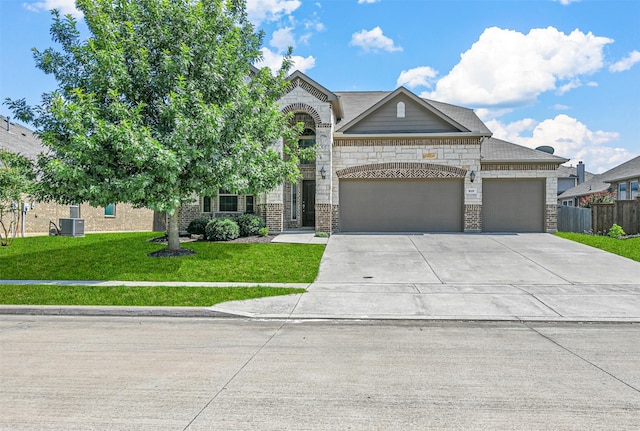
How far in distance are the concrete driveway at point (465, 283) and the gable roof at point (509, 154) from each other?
430 centimetres

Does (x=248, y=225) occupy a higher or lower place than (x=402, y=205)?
lower

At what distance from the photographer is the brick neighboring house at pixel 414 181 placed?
20.3 meters

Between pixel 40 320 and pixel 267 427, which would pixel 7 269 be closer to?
pixel 40 320

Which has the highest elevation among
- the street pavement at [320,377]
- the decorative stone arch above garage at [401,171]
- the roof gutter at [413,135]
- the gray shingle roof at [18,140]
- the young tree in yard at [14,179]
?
the gray shingle roof at [18,140]

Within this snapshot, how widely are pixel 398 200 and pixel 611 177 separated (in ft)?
70.7

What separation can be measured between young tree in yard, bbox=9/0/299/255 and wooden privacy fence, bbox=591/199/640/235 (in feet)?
52.4

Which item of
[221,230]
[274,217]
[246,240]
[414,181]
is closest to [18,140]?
[221,230]

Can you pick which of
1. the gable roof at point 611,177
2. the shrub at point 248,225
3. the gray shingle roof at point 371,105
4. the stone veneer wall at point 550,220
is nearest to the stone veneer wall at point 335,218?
the shrub at point 248,225

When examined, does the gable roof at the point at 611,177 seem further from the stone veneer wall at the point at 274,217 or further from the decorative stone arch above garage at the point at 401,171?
the stone veneer wall at the point at 274,217

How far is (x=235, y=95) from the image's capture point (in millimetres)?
13617

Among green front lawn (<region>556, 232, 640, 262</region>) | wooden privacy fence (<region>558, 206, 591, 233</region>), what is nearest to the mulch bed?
green front lawn (<region>556, 232, 640, 262</region>)

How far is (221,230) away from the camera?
17031 millimetres

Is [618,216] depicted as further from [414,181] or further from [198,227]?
[198,227]

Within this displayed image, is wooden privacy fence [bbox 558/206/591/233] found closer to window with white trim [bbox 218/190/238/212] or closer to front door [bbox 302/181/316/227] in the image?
front door [bbox 302/181/316/227]
